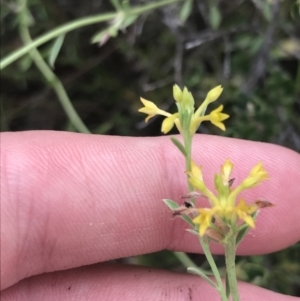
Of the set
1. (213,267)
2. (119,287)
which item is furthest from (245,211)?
Result: (119,287)

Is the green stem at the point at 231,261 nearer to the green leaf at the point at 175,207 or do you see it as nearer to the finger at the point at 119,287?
the green leaf at the point at 175,207

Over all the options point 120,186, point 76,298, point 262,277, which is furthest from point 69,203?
Answer: point 262,277

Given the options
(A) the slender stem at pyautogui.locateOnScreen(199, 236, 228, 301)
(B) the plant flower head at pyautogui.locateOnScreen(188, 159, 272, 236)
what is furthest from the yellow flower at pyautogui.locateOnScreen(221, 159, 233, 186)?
(A) the slender stem at pyautogui.locateOnScreen(199, 236, 228, 301)

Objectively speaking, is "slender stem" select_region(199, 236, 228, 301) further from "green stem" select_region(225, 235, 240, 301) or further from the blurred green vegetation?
the blurred green vegetation

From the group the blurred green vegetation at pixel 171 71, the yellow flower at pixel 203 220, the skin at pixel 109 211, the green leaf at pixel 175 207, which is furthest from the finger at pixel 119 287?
the yellow flower at pixel 203 220

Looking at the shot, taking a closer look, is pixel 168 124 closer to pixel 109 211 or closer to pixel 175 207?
pixel 175 207

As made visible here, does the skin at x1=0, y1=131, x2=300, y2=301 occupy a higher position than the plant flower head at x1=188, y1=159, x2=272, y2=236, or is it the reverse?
the plant flower head at x1=188, y1=159, x2=272, y2=236
